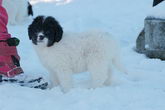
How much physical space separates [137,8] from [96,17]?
4.17ft

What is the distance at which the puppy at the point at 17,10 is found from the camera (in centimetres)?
874

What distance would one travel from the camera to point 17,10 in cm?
891

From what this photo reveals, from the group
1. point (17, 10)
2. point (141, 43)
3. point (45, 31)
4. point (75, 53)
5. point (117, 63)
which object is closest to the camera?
point (45, 31)

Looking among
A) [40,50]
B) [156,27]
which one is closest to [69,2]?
[156,27]

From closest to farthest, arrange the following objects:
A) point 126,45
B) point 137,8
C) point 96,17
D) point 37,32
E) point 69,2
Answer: point 37,32 → point 126,45 → point 96,17 → point 137,8 → point 69,2

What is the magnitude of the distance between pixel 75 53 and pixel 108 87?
1.72 feet

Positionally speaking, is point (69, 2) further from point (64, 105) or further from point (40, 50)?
point (64, 105)

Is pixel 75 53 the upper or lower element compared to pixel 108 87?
upper

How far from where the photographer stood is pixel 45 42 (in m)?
4.58

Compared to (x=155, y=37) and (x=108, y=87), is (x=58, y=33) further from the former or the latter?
(x=155, y=37)

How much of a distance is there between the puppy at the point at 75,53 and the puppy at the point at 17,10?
164 inches

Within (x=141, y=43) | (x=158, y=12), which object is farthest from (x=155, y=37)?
(x=141, y=43)

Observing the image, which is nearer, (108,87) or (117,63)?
(108,87)

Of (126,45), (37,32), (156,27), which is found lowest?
(126,45)
